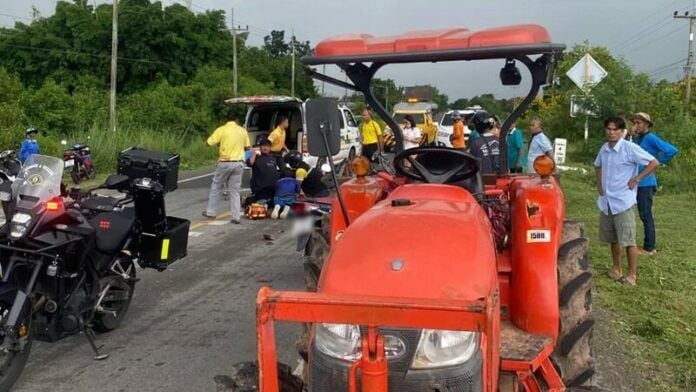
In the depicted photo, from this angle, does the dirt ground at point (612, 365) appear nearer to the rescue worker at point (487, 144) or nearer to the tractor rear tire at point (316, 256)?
the rescue worker at point (487, 144)

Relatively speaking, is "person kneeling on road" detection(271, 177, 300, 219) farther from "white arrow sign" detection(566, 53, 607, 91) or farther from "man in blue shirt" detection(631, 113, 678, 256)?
"white arrow sign" detection(566, 53, 607, 91)

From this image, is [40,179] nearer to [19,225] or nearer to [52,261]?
[19,225]

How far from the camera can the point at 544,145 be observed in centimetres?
1141

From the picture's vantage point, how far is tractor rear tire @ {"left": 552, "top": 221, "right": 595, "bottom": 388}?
393 centimetres

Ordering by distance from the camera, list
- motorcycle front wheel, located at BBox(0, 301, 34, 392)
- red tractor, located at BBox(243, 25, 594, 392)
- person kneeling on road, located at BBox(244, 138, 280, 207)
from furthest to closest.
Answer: person kneeling on road, located at BBox(244, 138, 280, 207)
motorcycle front wheel, located at BBox(0, 301, 34, 392)
red tractor, located at BBox(243, 25, 594, 392)

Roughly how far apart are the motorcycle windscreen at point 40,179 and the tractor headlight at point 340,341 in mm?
2867

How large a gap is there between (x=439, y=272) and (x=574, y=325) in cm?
155

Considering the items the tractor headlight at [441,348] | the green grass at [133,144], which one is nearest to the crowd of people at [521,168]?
the tractor headlight at [441,348]

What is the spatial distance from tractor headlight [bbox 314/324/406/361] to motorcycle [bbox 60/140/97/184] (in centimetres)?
1500

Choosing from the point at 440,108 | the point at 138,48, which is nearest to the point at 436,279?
the point at 440,108

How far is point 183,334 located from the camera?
5.82 meters

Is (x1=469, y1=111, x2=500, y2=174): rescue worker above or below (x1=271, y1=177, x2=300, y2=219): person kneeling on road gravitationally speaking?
above

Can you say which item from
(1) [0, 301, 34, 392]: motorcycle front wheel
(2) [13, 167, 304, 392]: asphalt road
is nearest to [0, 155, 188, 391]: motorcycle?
(1) [0, 301, 34, 392]: motorcycle front wheel

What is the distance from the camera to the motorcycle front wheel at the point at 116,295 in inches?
222
